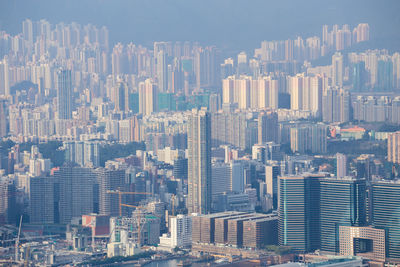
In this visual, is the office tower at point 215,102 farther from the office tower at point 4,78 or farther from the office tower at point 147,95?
the office tower at point 4,78

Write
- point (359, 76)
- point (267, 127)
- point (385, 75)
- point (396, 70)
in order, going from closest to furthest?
point (396, 70) → point (385, 75) → point (267, 127) → point (359, 76)

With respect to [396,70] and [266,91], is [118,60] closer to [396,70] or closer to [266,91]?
[266,91]

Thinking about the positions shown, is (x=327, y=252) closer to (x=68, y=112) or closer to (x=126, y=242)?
(x=126, y=242)

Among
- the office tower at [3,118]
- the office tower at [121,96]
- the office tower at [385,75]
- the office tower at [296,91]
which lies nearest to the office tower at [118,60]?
the office tower at [121,96]

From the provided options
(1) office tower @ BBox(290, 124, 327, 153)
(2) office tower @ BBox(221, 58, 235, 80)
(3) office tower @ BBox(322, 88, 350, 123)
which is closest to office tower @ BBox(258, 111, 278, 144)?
(1) office tower @ BBox(290, 124, 327, 153)

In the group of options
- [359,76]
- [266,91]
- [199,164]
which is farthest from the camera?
[266,91]

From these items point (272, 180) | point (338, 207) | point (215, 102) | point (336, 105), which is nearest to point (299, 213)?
point (338, 207)
